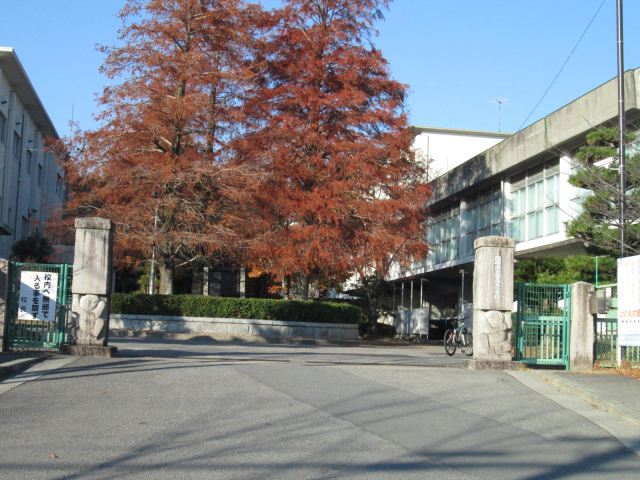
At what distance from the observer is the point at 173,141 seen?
97.1 ft

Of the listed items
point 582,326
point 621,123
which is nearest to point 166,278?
point 621,123

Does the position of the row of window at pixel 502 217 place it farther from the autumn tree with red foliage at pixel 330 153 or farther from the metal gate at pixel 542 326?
the metal gate at pixel 542 326

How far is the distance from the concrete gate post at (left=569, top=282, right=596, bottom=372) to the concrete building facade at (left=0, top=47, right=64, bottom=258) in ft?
76.7

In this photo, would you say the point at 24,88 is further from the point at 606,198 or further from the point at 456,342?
the point at 606,198

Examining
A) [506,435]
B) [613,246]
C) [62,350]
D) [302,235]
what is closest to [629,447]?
[506,435]

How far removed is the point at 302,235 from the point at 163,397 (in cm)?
1912

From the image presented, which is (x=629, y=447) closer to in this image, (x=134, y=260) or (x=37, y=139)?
(x=134, y=260)

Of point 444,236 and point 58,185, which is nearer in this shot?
point 444,236

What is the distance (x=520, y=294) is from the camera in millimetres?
15789

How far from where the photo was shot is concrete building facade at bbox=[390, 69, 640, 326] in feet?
85.6

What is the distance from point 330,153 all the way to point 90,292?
55.5 ft

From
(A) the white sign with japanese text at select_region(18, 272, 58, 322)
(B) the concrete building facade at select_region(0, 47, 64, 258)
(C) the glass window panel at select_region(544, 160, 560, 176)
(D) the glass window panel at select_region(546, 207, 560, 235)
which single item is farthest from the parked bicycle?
(B) the concrete building facade at select_region(0, 47, 64, 258)

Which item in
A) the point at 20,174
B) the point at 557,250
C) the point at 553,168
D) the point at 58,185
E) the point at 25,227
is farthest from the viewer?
the point at 58,185

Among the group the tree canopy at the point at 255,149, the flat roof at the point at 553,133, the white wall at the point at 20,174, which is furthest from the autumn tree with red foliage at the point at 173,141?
the flat roof at the point at 553,133
